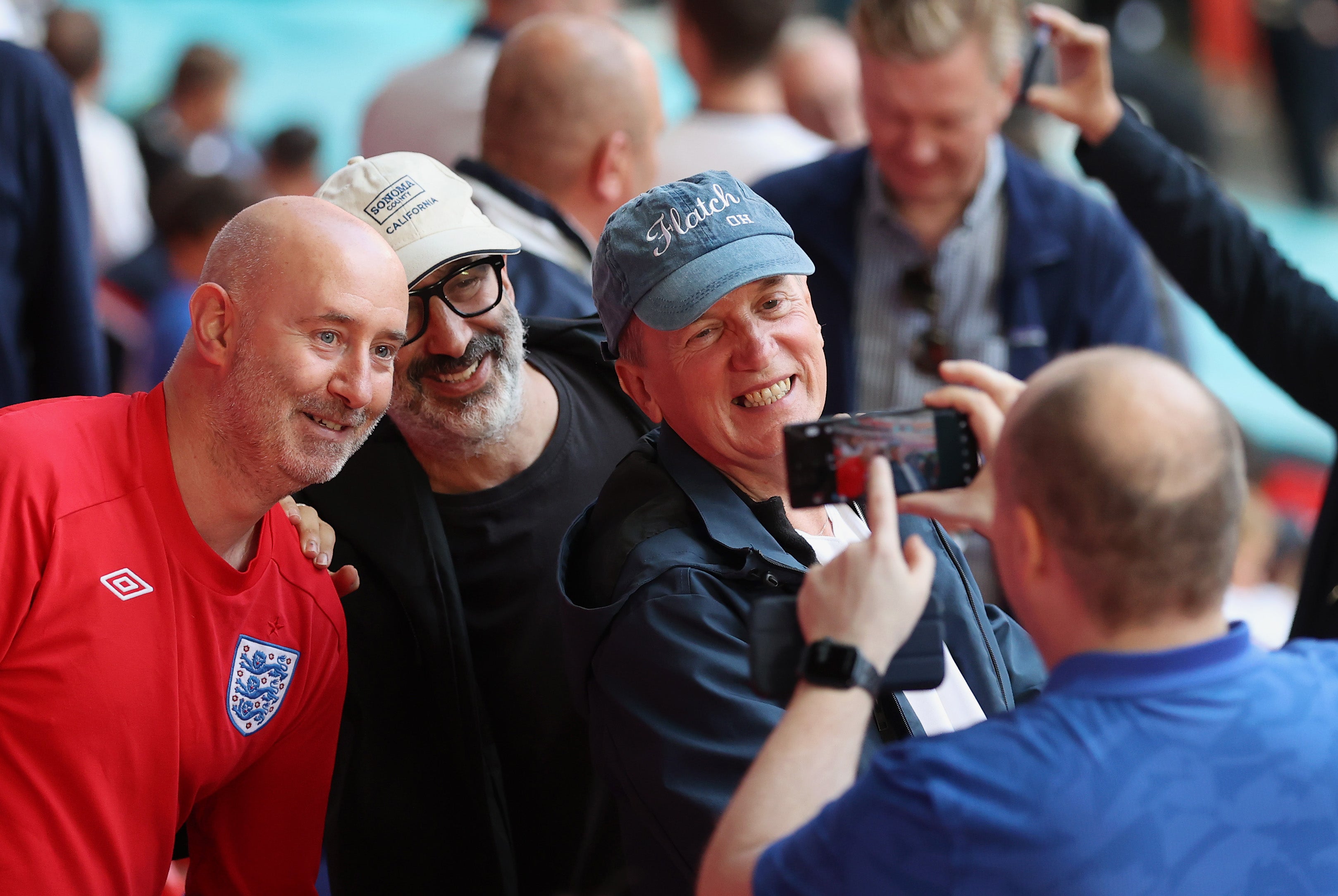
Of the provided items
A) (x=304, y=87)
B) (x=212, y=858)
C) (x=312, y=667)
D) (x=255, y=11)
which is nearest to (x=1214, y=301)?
(x=312, y=667)

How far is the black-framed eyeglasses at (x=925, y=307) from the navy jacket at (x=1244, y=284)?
494 mm

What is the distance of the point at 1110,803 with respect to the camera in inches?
46.1

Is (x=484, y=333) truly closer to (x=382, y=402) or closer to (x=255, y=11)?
(x=382, y=402)

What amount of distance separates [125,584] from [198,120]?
6.24m

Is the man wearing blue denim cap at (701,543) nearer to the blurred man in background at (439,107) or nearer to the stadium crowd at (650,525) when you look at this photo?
the stadium crowd at (650,525)

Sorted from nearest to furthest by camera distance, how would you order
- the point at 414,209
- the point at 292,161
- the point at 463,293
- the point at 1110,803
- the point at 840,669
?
the point at 1110,803 < the point at 840,669 < the point at 414,209 < the point at 463,293 < the point at 292,161

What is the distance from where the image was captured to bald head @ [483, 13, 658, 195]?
121 inches

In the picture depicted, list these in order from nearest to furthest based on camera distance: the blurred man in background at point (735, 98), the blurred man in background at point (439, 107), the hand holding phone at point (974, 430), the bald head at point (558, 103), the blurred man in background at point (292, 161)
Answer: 1. the hand holding phone at point (974, 430)
2. the bald head at point (558, 103)
3. the blurred man in background at point (439, 107)
4. the blurred man in background at point (735, 98)
5. the blurred man in background at point (292, 161)

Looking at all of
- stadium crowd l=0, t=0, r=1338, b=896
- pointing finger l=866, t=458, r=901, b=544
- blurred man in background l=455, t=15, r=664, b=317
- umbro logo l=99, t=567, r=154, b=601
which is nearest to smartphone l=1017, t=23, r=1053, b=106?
stadium crowd l=0, t=0, r=1338, b=896

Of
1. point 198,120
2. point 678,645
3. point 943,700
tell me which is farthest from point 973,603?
point 198,120

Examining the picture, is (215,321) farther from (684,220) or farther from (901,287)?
(901,287)

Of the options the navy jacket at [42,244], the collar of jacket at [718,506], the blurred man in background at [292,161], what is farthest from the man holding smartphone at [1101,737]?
the blurred man in background at [292,161]

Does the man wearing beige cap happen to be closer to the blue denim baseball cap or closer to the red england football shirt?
the red england football shirt

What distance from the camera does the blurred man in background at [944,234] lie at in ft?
10.3
